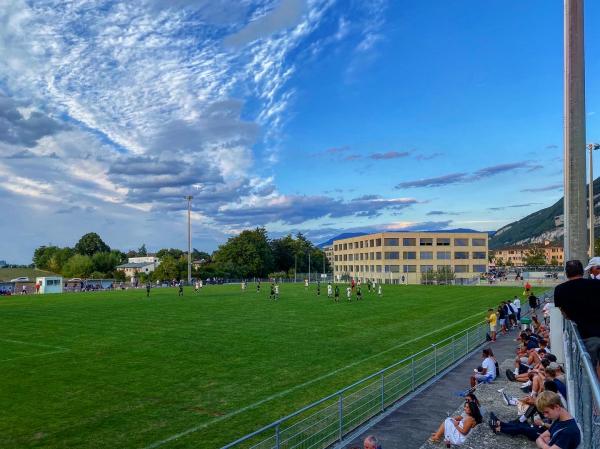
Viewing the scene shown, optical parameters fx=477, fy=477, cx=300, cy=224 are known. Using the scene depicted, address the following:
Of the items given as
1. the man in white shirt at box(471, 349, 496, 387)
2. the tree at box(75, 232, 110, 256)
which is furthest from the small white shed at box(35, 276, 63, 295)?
the tree at box(75, 232, 110, 256)

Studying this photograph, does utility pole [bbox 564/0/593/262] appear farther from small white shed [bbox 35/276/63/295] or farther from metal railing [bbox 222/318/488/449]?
small white shed [bbox 35/276/63/295]

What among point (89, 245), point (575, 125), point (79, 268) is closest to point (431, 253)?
point (79, 268)

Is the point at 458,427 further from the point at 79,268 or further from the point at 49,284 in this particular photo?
the point at 79,268

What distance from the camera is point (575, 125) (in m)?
11.1

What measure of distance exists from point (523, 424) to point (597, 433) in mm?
6297

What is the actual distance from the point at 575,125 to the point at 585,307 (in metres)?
6.91

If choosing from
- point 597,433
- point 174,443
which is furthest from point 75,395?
point 597,433

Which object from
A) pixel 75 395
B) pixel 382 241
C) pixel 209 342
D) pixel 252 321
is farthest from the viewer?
pixel 382 241

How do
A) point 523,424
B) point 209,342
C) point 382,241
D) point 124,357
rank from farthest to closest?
1. point 382,241
2. point 209,342
3. point 124,357
4. point 523,424

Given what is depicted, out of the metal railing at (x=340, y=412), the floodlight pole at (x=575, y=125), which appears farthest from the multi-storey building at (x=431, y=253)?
the floodlight pole at (x=575, y=125)

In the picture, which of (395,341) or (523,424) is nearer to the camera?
(523,424)

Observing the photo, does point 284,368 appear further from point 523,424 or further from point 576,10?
point 576,10

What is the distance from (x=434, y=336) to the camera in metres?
24.6

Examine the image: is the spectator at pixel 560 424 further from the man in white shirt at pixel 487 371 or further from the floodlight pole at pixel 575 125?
the man in white shirt at pixel 487 371
